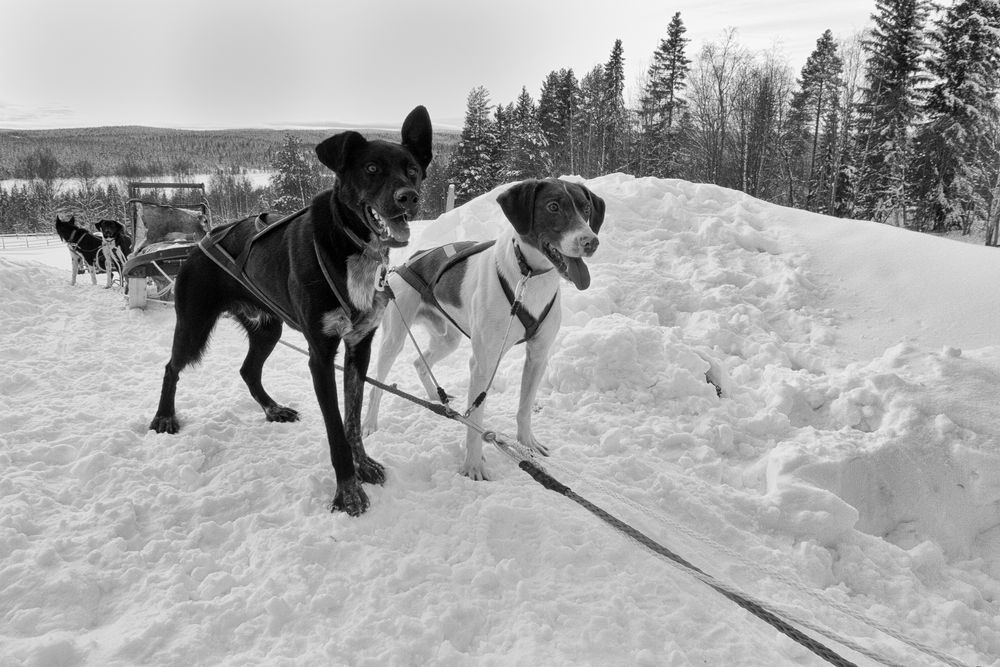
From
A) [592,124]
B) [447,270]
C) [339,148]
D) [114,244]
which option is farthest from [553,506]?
[592,124]

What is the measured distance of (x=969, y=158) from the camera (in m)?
25.5

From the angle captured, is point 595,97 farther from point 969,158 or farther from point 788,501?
point 788,501

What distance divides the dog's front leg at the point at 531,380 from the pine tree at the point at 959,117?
31093 millimetres

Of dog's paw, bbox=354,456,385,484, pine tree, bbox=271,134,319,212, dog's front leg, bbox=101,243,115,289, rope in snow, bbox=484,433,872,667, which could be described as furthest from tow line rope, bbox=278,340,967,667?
pine tree, bbox=271,134,319,212

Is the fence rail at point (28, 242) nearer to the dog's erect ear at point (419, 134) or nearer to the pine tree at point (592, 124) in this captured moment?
the pine tree at point (592, 124)

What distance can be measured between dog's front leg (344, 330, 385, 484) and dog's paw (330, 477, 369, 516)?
28 centimetres

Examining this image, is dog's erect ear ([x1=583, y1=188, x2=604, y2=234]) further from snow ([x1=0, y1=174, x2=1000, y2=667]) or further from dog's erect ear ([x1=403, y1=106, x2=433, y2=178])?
snow ([x1=0, y1=174, x2=1000, y2=667])

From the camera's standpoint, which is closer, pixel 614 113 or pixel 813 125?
pixel 813 125

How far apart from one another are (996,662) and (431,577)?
2.71 meters

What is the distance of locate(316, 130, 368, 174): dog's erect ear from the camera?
258 cm

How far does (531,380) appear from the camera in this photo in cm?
344

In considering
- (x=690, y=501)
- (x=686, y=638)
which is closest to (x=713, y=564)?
(x=690, y=501)

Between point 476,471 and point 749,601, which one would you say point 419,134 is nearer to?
point 476,471

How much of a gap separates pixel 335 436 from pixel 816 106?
38.2 metres
